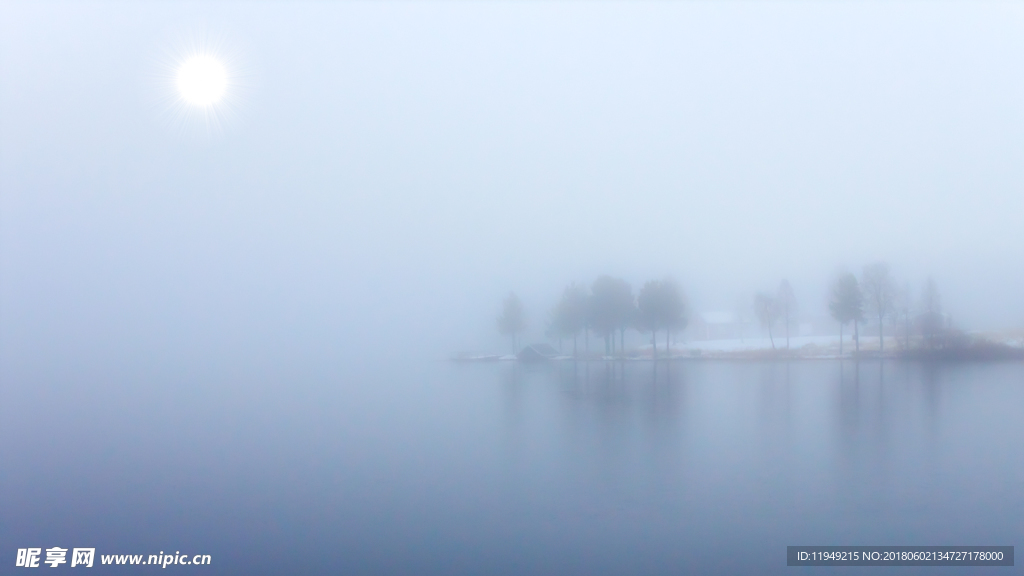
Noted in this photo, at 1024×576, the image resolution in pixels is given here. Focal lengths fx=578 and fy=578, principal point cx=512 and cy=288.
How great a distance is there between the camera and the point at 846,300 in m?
8.21

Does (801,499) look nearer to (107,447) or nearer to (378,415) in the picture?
(378,415)

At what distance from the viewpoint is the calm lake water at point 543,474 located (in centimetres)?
408

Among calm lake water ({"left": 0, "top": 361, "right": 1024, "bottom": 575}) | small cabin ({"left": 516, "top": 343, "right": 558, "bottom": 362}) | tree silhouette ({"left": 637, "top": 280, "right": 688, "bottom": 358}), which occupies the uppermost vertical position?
tree silhouette ({"left": 637, "top": 280, "right": 688, "bottom": 358})

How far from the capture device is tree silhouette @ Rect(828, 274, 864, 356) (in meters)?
8.18

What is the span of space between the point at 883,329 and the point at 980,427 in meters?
2.27

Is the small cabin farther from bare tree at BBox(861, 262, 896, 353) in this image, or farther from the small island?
bare tree at BBox(861, 262, 896, 353)

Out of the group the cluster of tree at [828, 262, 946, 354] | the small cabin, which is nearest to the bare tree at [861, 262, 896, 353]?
the cluster of tree at [828, 262, 946, 354]

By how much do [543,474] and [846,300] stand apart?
556 cm

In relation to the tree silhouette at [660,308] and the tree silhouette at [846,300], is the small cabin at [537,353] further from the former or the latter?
the tree silhouette at [846,300]

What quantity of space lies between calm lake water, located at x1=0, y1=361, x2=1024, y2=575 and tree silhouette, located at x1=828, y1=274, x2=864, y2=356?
105 cm

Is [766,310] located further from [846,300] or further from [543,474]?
[543,474]

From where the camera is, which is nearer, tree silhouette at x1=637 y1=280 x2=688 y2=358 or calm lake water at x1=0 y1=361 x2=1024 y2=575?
calm lake water at x1=0 y1=361 x2=1024 y2=575

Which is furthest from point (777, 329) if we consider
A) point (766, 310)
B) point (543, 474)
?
point (543, 474)

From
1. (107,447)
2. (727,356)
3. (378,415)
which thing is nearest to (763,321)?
(727,356)
